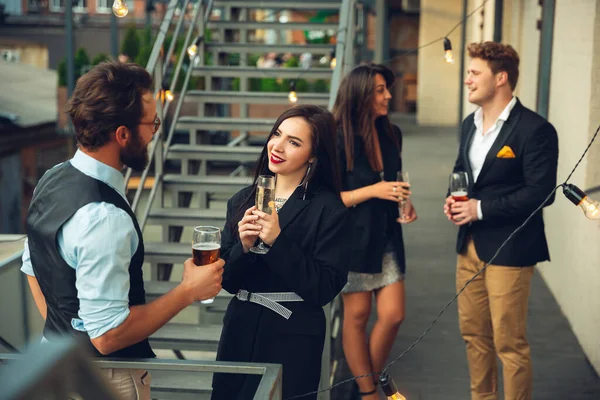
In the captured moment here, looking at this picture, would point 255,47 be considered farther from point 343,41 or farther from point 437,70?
point 437,70

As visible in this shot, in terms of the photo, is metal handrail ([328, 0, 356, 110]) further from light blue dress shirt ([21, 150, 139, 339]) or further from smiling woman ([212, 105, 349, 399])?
light blue dress shirt ([21, 150, 139, 339])

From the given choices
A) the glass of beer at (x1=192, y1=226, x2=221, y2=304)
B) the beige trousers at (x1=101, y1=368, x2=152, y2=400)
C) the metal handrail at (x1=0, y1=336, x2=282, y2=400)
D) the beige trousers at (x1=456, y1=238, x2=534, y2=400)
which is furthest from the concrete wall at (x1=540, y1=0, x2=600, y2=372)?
the metal handrail at (x1=0, y1=336, x2=282, y2=400)

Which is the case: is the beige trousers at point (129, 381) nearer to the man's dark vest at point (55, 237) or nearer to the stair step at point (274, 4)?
the man's dark vest at point (55, 237)

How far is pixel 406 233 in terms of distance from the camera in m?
9.55

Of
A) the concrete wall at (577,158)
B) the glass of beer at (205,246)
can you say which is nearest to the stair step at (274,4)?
the concrete wall at (577,158)

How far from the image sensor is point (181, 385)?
5.45 meters

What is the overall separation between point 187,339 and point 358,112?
1.96 m

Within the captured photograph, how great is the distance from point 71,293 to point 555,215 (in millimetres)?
5522

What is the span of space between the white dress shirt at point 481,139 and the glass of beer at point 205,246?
71.2 inches

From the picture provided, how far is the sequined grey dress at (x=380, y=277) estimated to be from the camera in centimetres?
435

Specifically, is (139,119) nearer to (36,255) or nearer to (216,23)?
(36,255)

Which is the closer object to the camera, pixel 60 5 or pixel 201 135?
pixel 201 135

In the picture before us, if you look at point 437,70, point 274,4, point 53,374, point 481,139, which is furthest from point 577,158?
point 437,70

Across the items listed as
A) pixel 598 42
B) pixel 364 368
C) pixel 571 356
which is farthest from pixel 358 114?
pixel 571 356
